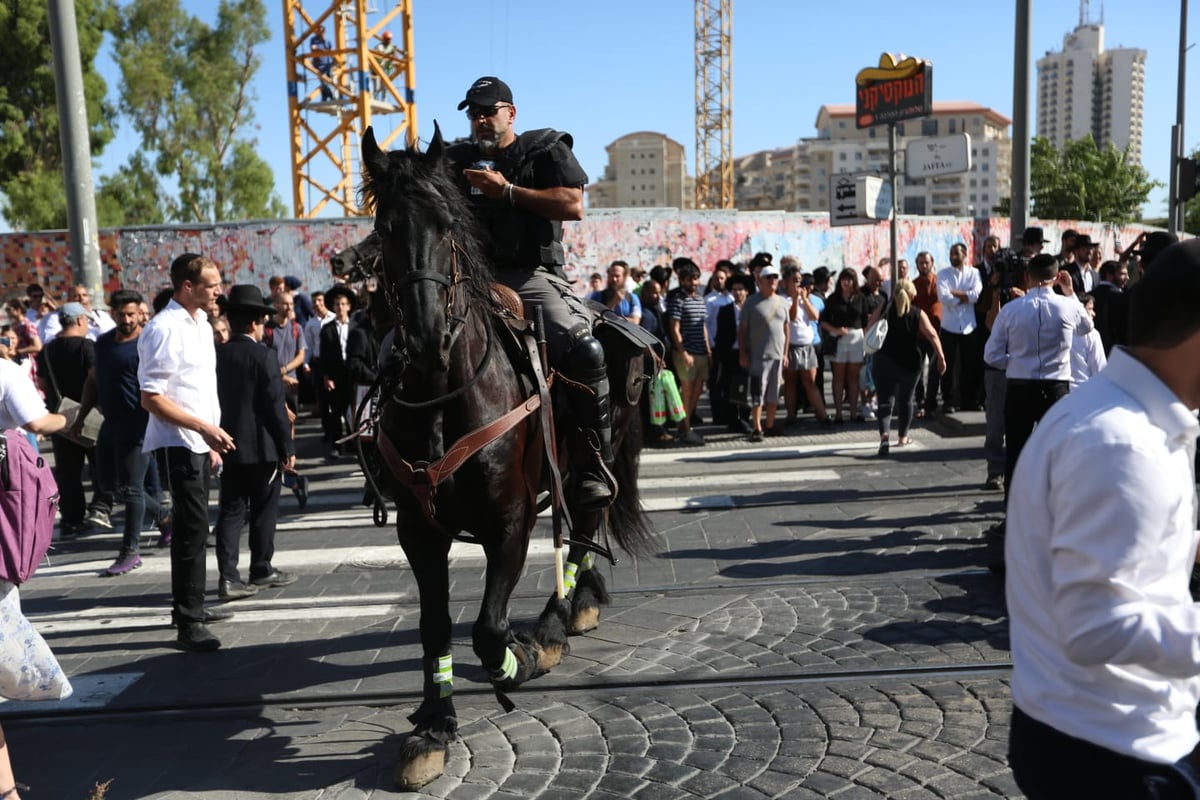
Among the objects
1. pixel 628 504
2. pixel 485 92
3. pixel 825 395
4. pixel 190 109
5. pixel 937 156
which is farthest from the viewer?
pixel 190 109

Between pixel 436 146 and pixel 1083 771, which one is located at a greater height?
pixel 436 146

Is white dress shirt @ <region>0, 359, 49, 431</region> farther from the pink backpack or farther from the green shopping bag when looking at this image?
the green shopping bag

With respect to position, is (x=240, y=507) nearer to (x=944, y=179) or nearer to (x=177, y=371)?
(x=177, y=371)

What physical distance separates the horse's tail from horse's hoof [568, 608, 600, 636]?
1.94 feet

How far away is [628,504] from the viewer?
264 inches

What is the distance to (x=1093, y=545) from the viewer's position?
6.39 feet

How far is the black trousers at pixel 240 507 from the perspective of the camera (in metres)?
7.06

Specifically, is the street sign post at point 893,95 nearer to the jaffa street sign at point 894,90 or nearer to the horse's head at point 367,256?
the jaffa street sign at point 894,90

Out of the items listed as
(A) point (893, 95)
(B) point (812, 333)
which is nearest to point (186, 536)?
(B) point (812, 333)

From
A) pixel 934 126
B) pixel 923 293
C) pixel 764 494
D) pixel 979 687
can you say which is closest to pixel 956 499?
pixel 764 494

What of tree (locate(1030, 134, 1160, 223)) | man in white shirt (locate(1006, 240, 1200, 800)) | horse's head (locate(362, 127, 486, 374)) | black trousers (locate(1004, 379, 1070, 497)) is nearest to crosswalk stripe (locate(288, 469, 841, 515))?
black trousers (locate(1004, 379, 1070, 497))

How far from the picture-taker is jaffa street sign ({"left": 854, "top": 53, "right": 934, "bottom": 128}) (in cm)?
1473

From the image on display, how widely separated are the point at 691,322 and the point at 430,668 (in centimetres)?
983

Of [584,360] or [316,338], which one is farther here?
[316,338]
